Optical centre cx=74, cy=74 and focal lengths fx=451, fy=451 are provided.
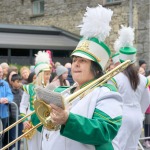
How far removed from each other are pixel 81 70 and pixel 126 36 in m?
2.47

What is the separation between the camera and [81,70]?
323cm

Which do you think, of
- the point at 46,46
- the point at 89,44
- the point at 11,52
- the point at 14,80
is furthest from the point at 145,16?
the point at 89,44

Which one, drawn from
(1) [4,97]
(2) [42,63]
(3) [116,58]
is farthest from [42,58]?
(3) [116,58]

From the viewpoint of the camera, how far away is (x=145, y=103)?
6145mm

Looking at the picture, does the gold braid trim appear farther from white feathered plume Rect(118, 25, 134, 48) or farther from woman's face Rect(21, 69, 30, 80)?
woman's face Rect(21, 69, 30, 80)

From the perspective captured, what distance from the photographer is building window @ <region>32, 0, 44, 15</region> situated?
842 inches

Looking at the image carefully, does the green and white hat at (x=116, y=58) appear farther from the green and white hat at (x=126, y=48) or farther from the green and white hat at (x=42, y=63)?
the green and white hat at (x=42, y=63)

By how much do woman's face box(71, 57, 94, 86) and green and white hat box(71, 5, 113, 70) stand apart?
2.0 inches

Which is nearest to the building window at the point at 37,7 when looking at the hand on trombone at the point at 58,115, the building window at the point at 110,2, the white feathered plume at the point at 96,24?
A: the building window at the point at 110,2

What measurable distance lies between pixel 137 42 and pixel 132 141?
10989mm

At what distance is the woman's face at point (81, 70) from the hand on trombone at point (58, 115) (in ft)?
1.83

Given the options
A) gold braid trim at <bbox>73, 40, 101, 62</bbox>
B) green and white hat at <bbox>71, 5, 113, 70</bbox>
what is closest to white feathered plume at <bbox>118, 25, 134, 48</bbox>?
green and white hat at <bbox>71, 5, 113, 70</bbox>

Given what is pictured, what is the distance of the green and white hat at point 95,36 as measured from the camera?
10.8 feet

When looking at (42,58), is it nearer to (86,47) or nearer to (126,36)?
(126,36)
